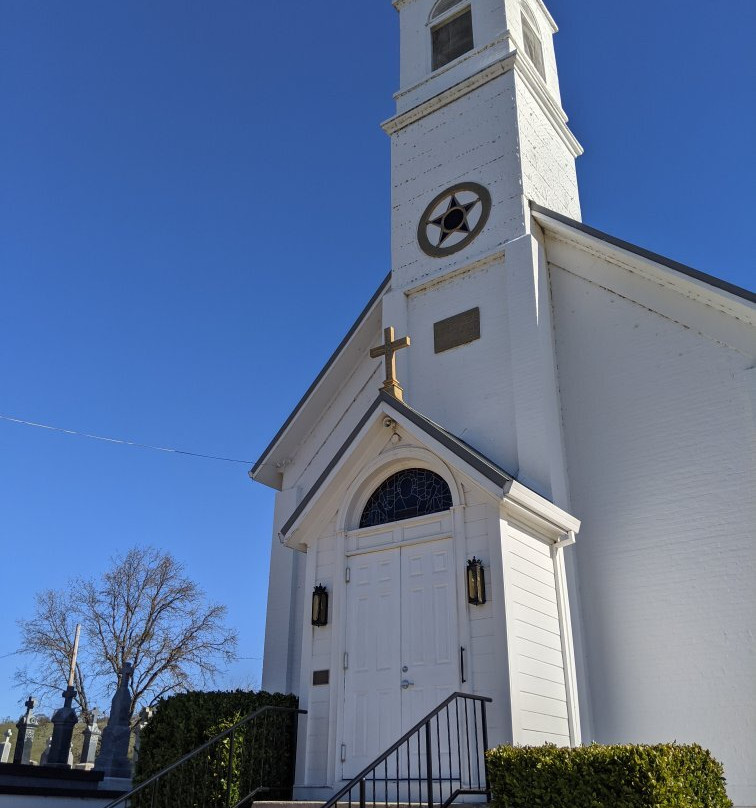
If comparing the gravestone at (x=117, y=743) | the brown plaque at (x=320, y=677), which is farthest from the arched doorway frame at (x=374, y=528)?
the gravestone at (x=117, y=743)

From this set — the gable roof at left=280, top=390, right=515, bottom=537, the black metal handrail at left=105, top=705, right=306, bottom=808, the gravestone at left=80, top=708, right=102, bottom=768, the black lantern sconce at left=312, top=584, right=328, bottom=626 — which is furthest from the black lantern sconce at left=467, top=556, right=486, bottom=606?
the gravestone at left=80, top=708, right=102, bottom=768

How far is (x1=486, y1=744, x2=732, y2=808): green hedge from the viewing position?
6648 millimetres

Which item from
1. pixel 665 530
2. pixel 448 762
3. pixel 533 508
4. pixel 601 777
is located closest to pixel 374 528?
pixel 533 508

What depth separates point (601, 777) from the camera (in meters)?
6.80

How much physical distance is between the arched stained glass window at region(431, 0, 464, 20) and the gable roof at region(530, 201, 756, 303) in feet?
19.8

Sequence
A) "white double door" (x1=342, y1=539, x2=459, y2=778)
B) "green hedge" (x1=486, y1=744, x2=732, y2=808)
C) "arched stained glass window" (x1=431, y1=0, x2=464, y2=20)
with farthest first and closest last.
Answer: "arched stained glass window" (x1=431, y1=0, x2=464, y2=20), "white double door" (x1=342, y1=539, x2=459, y2=778), "green hedge" (x1=486, y1=744, x2=732, y2=808)

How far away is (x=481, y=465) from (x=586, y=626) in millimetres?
2758

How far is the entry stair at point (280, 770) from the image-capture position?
851 cm

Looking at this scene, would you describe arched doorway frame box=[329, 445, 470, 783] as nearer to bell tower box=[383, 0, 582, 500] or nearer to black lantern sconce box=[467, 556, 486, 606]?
black lantern sconce box=[467, 556, 486, 606]

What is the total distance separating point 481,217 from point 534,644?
23.8 feet

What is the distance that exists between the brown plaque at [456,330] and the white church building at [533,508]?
33 millimetres

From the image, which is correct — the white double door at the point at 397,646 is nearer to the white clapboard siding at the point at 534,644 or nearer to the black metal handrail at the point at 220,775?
the white clapboard siding at the point at 534,644

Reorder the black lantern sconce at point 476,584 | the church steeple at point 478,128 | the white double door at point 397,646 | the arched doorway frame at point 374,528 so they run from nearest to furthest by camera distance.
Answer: the black lantern sconce at point 476,584, the white double door at point 397,646, the arched doorway frame at point 374,528, the church steeple at point 478,128

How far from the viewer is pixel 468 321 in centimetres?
1301
